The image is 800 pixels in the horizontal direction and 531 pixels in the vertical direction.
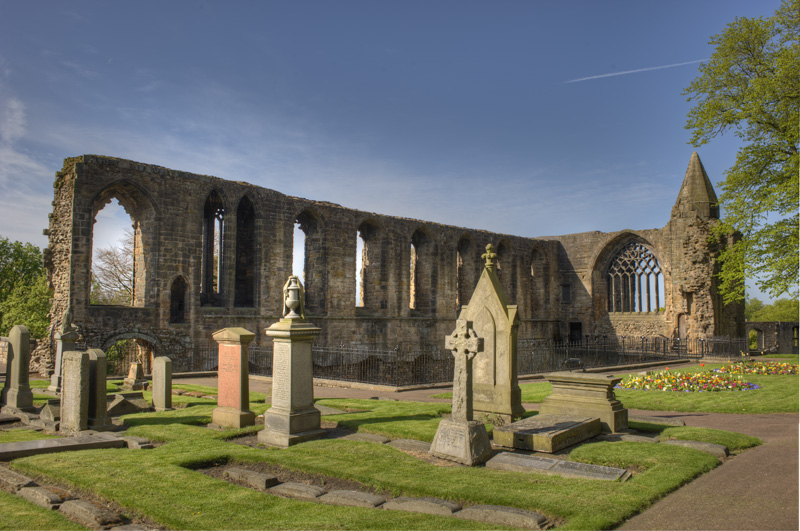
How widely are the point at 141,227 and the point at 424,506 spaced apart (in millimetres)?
17383

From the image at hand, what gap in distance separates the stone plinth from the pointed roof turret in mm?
23509

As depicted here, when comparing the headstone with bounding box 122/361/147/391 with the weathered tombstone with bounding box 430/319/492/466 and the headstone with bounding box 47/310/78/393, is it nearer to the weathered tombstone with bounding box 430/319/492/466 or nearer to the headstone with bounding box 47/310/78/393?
the headstone with bounding box 47/310/78/393

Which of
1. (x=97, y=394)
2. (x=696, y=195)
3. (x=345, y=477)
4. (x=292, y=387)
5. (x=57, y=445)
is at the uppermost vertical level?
(x=696, y=195)

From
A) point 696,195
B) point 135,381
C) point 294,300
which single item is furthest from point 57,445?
point 696,195

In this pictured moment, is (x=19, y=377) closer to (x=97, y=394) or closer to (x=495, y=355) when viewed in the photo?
(x=97, y=394)

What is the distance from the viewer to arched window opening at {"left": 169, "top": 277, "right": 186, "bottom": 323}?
65.8 feet

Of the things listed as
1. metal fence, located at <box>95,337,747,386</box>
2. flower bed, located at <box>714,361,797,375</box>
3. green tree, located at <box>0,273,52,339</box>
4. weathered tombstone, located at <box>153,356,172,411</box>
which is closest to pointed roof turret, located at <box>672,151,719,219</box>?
metal fence, located at <box>95,337,747,386</box>

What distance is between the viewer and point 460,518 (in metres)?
4.77

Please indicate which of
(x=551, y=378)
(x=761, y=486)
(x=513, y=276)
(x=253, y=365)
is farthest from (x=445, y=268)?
(x=761, y=486)

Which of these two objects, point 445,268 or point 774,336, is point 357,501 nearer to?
point 445,268

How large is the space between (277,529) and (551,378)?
5.54 m

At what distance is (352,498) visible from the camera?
530 centimetres

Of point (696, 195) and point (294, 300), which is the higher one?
point (696, 195)

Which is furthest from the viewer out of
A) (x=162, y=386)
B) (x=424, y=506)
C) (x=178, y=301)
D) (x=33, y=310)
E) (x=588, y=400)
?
(x=33, y=310)
